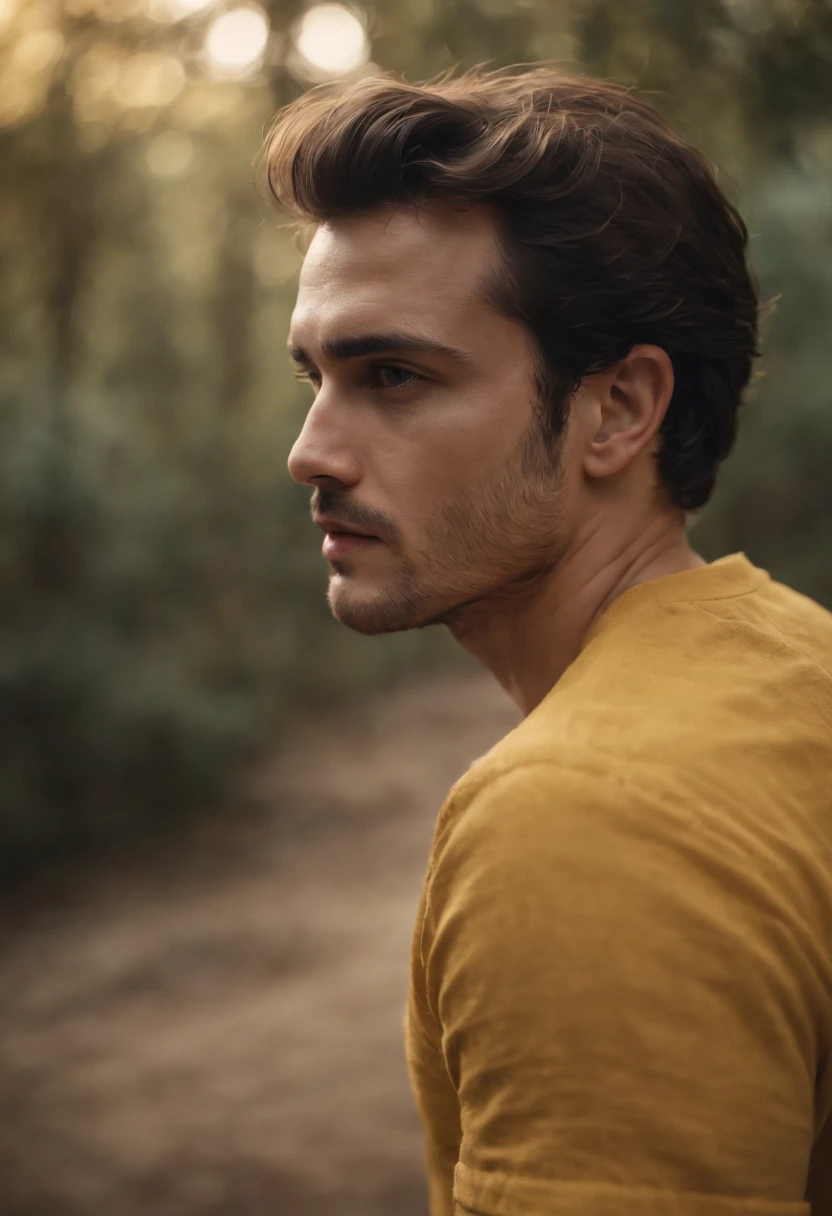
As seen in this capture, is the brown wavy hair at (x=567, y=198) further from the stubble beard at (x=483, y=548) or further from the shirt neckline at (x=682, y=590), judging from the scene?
the shirt neckline at (x=682, y=590)

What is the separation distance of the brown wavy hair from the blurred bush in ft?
3.34

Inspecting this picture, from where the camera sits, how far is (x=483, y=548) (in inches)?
68.1

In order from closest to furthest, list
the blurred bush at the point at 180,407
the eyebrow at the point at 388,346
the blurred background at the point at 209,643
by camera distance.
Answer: the eyebrow at the point at 388,346 → the blurred bush at the point at 180,407 → the blurred background at the point at 209,643

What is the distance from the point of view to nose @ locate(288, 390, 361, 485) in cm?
173

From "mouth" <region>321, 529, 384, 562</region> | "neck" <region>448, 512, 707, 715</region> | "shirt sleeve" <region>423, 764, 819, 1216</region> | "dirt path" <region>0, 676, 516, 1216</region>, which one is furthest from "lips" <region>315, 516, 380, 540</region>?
"dirt path" <region>0, 676, 516, 1216</region>

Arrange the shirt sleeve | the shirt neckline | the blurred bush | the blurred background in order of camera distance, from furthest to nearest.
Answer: the blurred background → the blurred bush → the shirt neckline → the shirt sleeve

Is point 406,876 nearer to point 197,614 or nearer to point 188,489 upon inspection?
point 197,614

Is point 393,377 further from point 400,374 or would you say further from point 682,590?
point 682,590

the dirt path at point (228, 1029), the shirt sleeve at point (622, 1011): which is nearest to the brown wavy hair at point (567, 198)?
the shirt sleeve at point (622, 1011)

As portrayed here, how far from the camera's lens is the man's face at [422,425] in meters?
1.68

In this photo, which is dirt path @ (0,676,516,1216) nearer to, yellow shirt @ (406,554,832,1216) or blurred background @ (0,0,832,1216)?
blurred background @ (0,0,832,1216)

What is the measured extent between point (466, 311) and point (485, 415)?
0.51 feet

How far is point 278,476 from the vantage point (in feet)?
33.2

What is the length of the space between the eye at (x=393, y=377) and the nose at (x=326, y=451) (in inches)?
3.0
